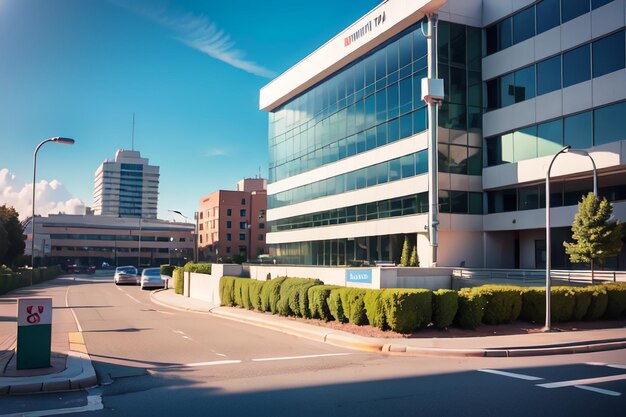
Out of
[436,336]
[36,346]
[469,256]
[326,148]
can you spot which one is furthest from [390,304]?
[326,148]

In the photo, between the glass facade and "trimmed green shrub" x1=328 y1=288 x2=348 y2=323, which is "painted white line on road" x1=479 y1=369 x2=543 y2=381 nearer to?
"trimmed green shrub" x1=328 y1=288 x2=348 y2=323

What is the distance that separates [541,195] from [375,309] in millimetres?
21739

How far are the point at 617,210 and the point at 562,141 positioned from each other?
15.9ft

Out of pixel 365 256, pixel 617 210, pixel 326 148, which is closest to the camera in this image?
pixel 617 210

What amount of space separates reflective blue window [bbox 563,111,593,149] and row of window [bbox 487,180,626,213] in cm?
255

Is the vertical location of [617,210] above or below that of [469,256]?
above

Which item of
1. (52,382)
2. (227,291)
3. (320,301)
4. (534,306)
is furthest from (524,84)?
(52,382)

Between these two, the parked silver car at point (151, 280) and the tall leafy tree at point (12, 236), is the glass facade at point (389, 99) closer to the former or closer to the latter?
the parked silver car at point (151, 280)

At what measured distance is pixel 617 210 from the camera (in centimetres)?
3000

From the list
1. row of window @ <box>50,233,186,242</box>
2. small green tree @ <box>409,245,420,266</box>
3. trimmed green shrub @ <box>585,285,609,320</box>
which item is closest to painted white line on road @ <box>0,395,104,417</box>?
trimmed green shrub @ <box>585,285,609,320</box>

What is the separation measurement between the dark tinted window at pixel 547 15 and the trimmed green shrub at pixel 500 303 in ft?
70.1

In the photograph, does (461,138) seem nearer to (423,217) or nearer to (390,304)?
(423,217)

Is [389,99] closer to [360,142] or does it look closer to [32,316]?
[360,142]

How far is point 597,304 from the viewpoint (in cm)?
1902
